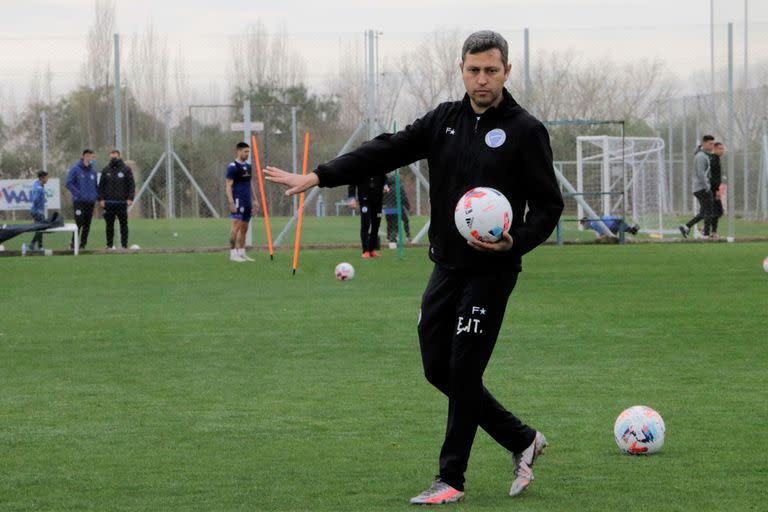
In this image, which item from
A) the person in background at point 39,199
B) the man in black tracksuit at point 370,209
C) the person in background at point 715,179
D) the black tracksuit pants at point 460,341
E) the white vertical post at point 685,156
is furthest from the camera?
the white vertical post at point 685,156

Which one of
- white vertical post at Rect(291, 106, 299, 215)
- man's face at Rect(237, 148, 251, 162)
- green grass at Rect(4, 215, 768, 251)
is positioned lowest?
green grass at Rect(4, 215, 768, 251)

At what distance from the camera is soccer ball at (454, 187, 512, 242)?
5.36 metres

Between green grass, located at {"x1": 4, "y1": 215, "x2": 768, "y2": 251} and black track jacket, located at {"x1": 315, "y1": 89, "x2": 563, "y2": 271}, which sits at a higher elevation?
black track jacket, located at {"x1": 315, "y1": 89, "x2": 563, "y2": 271}

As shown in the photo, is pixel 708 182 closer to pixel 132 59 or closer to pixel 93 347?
pixel 132 59

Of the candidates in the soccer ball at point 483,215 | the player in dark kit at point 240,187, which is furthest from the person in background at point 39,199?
the soccer ball at point 483,215

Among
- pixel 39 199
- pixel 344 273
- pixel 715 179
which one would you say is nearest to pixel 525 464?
pixel 344 273

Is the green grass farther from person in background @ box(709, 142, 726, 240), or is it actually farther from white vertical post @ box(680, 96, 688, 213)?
white vertical post @ box(680, 96, 688, 213)

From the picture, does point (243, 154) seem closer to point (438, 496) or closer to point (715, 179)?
point (715, 179)

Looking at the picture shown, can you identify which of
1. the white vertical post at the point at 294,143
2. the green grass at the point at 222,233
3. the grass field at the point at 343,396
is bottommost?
the grass field at the point at 343,396

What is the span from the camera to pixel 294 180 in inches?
232

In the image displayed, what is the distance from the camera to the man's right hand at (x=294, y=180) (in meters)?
5.80

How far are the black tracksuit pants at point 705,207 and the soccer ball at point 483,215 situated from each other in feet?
75.1

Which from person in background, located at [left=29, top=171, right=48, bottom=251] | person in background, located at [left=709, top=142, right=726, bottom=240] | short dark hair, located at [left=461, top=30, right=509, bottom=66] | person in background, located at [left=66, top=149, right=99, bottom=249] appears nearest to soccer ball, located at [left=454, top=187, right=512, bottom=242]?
short dark hair, located at [left=461, top=30, right=509, bottom=66]

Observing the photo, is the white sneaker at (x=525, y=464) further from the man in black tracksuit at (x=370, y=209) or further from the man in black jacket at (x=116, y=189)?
the man in black jacket at (x=116, y=189)
